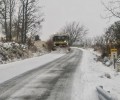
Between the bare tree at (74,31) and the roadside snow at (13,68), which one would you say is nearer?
the roadside snow at (13,68)

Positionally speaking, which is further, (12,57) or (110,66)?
(12,57)

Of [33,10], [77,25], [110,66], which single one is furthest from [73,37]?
[110,66]

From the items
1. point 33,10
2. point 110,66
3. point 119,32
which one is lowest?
point 110,66

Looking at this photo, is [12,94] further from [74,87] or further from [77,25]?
[77,25]

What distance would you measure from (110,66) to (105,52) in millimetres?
9853

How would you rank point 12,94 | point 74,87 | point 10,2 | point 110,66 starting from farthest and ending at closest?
point 10,2 → point 110,66 → point 74,87 → point 12,94

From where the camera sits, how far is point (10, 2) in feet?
157

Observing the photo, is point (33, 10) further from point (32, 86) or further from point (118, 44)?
point (32, 86)

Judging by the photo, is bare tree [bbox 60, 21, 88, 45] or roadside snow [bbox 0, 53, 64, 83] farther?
bare tree [bbox 60, 21, 88, 45]

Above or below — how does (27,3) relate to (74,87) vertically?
above

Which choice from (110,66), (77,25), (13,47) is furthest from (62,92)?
(77,25)

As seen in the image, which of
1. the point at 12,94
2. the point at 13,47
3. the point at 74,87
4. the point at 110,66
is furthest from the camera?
the point at 13,47

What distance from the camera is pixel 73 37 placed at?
484ft

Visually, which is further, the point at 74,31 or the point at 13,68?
the point at 74,31
